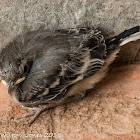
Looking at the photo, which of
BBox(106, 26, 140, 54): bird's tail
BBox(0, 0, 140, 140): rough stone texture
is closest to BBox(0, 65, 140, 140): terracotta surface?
BBox(0, 0, 140, 140): rough stone texture

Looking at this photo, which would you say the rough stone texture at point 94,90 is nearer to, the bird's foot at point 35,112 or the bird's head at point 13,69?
the bird's foot at point 35,112

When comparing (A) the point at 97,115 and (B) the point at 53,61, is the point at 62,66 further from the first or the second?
(A) the point at 97,115

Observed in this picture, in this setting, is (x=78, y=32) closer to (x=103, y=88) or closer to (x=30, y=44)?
(x=30, y=44)

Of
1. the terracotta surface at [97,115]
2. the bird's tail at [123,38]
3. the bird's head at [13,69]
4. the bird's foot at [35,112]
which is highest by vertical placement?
the bird's head at [13,69]

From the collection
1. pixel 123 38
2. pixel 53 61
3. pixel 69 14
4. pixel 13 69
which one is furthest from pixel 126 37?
pixel 13 69

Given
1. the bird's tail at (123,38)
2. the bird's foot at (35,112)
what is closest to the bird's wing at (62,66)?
the bird's tail at (123,38)

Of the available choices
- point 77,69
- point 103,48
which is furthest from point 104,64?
→ point 77,69
